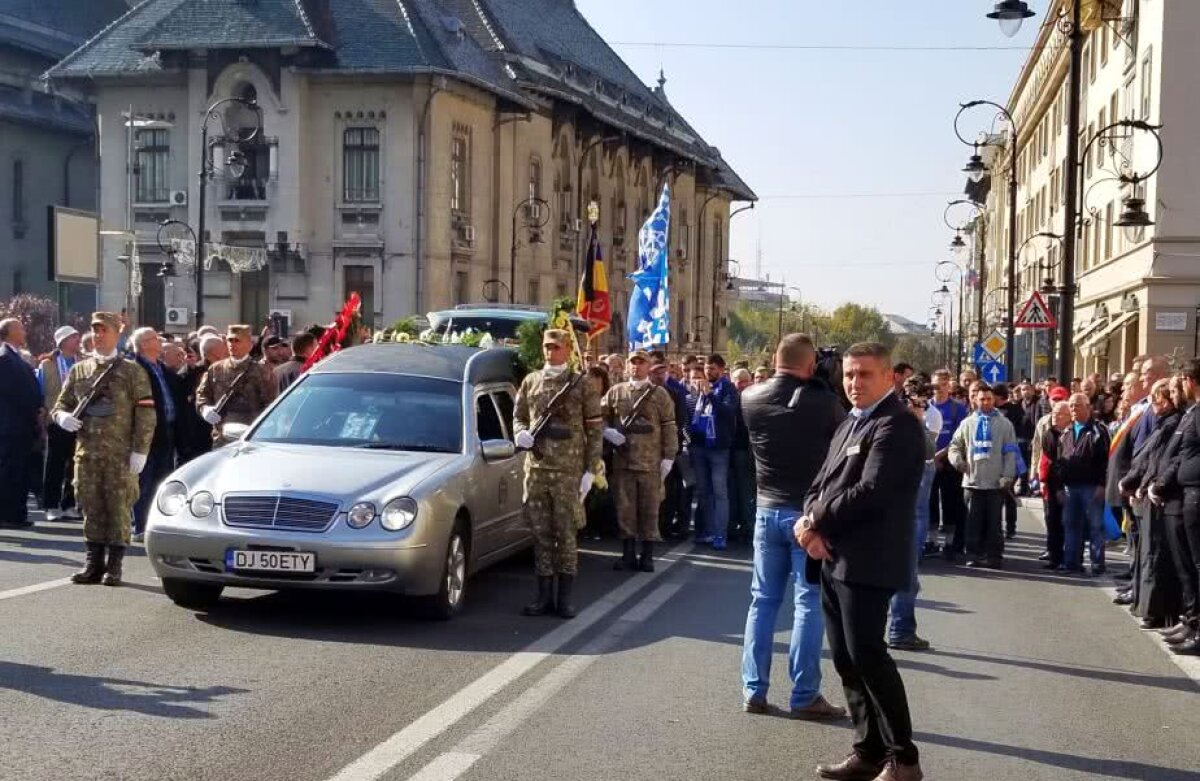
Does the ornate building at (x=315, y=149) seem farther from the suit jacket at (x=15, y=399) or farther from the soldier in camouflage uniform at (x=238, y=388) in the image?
the soldier in camouflage uniform at (x=238, y=388)

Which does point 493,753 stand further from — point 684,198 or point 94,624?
point 684,198

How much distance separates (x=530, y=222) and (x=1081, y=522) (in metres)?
39.4

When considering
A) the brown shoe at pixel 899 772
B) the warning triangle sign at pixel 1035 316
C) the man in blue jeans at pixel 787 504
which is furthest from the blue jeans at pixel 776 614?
the warning triangle sign at pixel 1035 316

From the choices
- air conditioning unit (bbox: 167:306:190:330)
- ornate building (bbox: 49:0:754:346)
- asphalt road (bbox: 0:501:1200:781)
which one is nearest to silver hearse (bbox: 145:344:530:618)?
asphalt road (bbox: 0:501:1200:781)

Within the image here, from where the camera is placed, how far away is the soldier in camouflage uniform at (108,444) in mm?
11602

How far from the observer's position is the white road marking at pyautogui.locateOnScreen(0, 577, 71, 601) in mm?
11008

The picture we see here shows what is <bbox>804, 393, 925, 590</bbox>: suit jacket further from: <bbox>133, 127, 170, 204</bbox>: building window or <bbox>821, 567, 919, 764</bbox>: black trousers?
<bbox>133, 127, 170, 204</bbox>: building window

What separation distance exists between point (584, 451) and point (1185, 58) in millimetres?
28418

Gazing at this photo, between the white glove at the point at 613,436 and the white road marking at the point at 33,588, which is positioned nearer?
the white road marking at the point at 33,588

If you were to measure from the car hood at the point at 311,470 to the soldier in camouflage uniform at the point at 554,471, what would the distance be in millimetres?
571

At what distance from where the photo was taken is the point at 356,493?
1008cm

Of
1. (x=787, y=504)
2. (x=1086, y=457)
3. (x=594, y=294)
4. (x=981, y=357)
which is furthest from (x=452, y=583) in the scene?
(x=981, y=357)

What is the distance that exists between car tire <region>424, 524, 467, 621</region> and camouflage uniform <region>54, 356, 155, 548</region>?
2.57 m

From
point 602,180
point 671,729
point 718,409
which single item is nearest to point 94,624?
point 671,729
